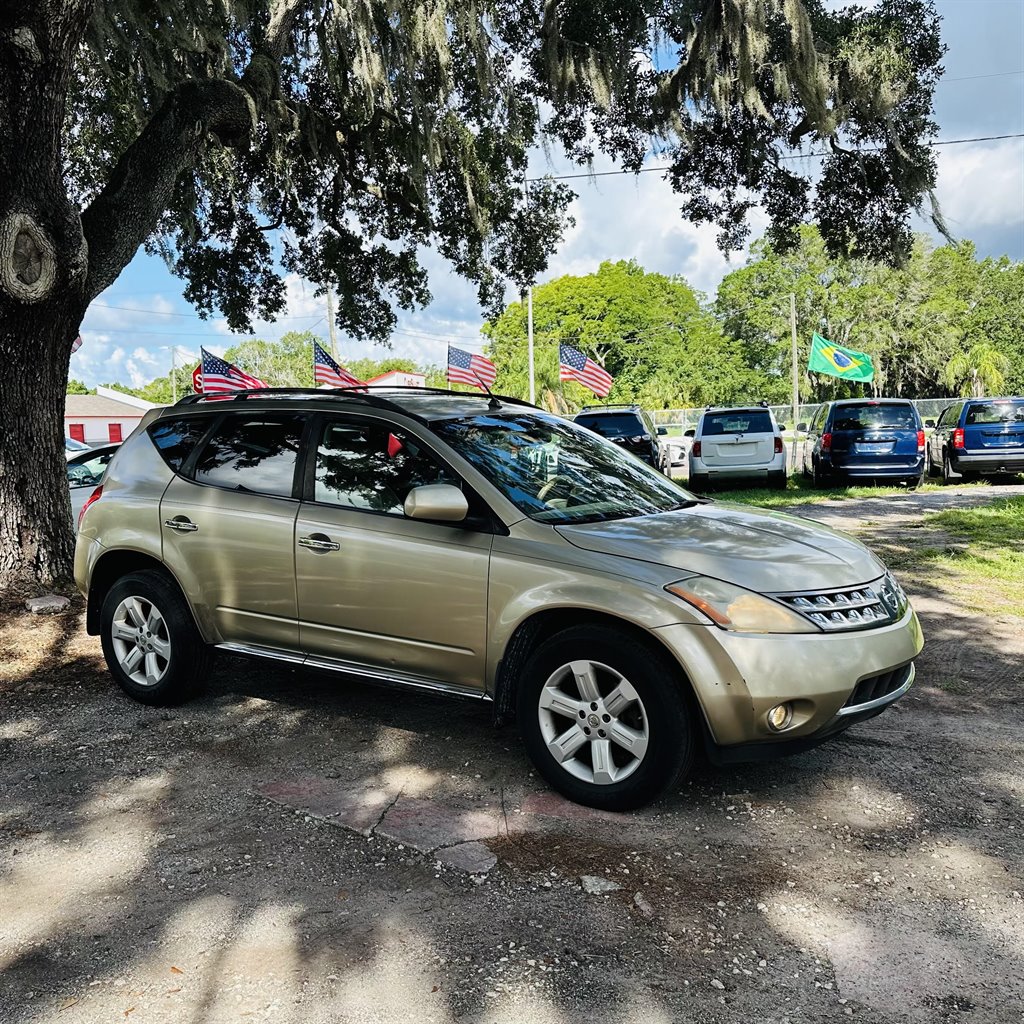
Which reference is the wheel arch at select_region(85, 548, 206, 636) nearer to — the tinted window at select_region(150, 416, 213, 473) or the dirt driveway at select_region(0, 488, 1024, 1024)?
the tinted window at select_region(150, 416, 213, 473)

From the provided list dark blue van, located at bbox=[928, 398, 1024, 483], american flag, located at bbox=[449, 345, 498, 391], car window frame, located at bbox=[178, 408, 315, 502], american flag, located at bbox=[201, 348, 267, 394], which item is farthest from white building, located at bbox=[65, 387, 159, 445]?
car window frame, located at bbox=[178, 408, 315, 502]

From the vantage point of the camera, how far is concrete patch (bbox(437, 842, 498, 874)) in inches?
135

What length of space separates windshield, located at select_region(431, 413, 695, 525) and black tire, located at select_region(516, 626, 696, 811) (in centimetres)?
65

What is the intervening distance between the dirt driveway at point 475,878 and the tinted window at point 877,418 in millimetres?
12513

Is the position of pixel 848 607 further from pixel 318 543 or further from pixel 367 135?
pixel 367 135

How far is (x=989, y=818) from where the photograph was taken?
376 centimetres

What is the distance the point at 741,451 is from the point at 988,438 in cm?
465

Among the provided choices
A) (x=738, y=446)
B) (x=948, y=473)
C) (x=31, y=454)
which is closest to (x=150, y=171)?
(x=31, y=454)

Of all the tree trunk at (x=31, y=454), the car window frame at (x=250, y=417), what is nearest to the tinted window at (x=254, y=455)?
the car window frame at (x=250, y=417)

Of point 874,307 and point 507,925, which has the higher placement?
point 874,307

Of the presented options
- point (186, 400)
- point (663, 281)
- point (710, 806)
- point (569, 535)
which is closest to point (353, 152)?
point (186, 400)

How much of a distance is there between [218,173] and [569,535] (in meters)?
11.8

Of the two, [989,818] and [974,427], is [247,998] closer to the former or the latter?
[989,818]

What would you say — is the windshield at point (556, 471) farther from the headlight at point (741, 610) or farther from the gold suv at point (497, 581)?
the headlight at point (741, 610)
